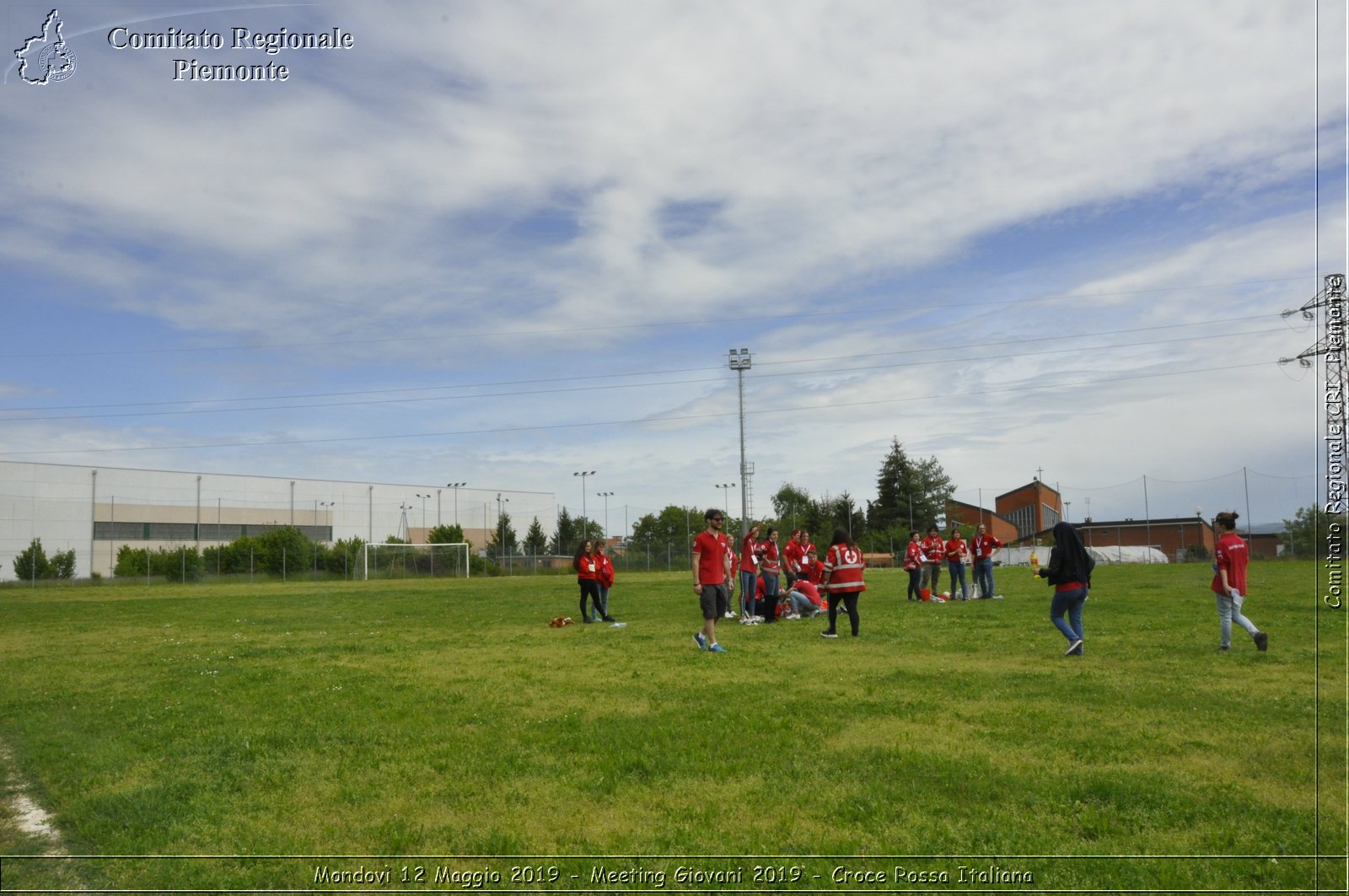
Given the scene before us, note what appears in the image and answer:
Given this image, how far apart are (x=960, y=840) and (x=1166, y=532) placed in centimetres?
5700

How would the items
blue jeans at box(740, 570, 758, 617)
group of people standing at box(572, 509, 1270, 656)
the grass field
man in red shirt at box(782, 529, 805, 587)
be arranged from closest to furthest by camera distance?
the grass field < group of people standing at box(572, 509, 1270, 656) < blue jeans at box(740, 570, 758, 617) < man in red shirt at box(782, 529, 805, 587)

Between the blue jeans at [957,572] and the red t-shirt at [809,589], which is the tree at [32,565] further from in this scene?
the blue jeans at [957,572]

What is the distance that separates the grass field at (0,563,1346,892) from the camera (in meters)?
4.75

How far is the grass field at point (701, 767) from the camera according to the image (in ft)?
15.6

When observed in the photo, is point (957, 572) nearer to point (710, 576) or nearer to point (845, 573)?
point (845, 573)

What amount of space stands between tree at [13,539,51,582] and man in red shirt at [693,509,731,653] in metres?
55.4

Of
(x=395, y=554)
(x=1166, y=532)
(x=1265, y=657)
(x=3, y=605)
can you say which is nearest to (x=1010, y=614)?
(x=1265, y=657)

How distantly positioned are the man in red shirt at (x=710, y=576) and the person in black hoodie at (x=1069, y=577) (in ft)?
13.8

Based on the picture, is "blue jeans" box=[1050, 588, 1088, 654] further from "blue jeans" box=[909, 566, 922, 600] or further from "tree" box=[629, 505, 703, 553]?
"tree" box=[629, 505, 703, 553]

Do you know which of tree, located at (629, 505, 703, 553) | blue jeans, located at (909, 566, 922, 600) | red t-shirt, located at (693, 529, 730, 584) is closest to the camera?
red t-shirt, located at (693, 529, 730, 584)

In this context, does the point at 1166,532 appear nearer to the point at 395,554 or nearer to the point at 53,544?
the point at 395,554

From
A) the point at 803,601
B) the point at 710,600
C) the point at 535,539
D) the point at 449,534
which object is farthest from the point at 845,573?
the point at 535,539

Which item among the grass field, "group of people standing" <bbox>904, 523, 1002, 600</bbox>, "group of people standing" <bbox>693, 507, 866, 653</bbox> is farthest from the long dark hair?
"group of people standing" <bbox>904, 523, 1002, 600</bbox>

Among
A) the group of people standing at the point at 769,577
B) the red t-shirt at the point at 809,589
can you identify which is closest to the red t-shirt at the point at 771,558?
the group of people standing at the point at 769,577
